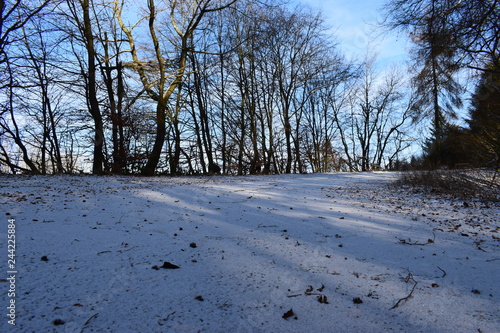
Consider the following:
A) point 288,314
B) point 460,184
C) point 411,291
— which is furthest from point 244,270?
point 460,184

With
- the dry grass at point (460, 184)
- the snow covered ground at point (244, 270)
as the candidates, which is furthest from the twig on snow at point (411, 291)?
the dry grass at point (460, 184)

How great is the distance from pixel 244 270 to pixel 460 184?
7.36 meters

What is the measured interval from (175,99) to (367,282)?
763 inches

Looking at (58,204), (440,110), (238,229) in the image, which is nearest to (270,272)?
(238,229)

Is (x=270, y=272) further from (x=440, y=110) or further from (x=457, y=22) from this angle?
(x=440, y=110)

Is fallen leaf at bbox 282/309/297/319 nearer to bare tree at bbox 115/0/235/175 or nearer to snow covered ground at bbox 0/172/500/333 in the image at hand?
snow covered ground at bbox 0/172/500/333

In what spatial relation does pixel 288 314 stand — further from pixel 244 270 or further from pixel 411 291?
pixel 411 291

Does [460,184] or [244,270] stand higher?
[460,184]

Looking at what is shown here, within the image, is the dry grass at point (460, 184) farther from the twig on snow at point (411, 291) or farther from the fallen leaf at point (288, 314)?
the fallen leaf at point (288, 314)

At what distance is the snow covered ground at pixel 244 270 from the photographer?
1704 mm

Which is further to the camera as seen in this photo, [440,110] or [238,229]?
[440,110]

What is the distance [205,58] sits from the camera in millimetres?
18719

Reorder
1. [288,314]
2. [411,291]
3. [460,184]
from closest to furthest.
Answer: [288,314] → [411,291] → [460,184]

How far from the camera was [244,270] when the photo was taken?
2.43 m
